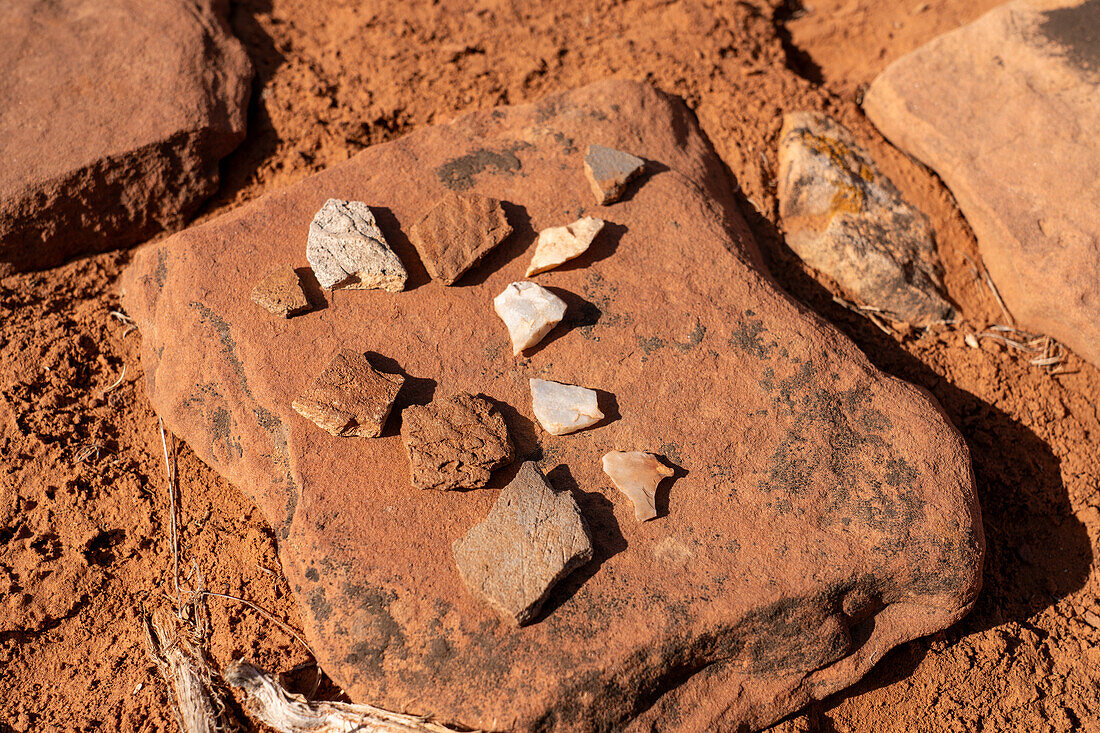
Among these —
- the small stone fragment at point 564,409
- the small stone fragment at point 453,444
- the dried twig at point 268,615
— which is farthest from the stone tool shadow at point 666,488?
the dried twig at point 268,615

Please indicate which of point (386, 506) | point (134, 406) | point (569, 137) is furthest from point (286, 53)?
point (386, 506)

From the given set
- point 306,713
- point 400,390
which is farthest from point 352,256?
point 306,713

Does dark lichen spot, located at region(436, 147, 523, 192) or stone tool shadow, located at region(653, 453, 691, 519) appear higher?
dark lichen spot, located at region(436, 147, 523, 192)

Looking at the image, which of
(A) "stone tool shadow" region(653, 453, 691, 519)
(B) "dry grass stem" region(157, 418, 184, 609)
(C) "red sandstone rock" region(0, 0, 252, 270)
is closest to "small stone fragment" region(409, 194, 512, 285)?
(A) "stone tool shadow" region(653, 453, 691, 519)

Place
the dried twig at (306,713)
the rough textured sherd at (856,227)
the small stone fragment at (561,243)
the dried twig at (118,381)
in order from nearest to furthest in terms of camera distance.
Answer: the dried twig at (306,713)
the small stone fragment at (561,243)
the dried twig at (118,381)
the rough textured sherd at (856,227)

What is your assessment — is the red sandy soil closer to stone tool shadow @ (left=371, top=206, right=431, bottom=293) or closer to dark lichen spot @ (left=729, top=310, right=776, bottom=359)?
dark lichen spot @ (left=729, top=310, right=776, bottom=359)

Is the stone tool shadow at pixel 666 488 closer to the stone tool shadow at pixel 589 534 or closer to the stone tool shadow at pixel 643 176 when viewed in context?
the stone tool shadow at pixel 589 534

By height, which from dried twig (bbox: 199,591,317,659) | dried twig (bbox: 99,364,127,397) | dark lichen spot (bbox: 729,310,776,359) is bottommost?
dried twig (bbox: 199,591,317,659)
